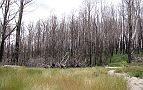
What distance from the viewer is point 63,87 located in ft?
22.9

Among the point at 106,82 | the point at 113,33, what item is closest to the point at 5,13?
the point at 106,82

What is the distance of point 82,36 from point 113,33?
7210mm

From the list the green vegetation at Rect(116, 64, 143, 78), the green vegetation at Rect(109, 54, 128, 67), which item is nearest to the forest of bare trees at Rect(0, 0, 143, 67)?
the green vegetation at Rect(109, 54, 128, 67)

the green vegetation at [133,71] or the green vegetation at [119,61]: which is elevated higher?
the green vegetation at [133,71]

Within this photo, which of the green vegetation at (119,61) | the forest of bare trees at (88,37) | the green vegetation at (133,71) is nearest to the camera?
the green vegetation at (133,71)

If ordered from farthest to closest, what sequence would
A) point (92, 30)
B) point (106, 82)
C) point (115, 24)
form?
point (115, 24) < point (92, 30) < point (106, 82)

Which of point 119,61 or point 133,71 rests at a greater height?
point 133,71

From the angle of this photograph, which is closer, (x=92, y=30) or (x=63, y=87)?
(x=63, y=87)

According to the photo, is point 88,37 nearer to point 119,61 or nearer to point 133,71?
point 119,61

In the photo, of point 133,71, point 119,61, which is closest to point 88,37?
point 119,61

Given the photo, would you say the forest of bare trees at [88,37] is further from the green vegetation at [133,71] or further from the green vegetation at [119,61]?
the green vegetation at [133,71]

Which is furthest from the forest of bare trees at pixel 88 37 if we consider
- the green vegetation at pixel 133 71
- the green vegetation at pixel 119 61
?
the green vegetation at pixel 133 71

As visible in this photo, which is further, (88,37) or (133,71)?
(88,37)

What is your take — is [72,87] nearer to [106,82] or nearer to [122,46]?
[106,82]
